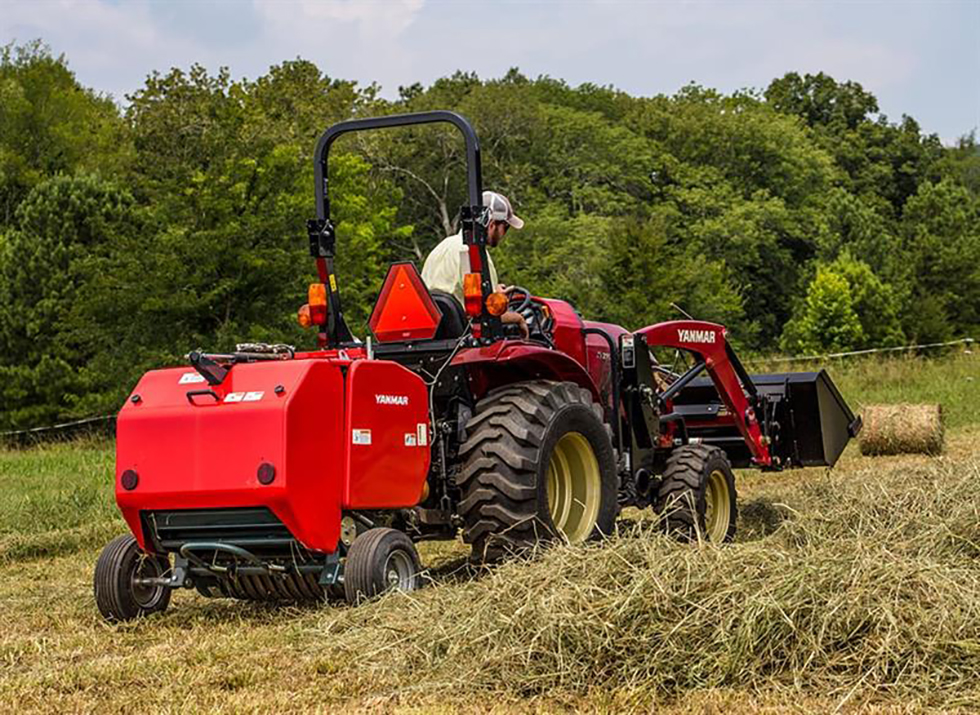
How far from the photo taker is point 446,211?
5069 cm

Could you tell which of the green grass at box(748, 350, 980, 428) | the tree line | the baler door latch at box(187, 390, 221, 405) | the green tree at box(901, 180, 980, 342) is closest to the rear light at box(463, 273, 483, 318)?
the baler door latch at box(187, 390, 221, 405)

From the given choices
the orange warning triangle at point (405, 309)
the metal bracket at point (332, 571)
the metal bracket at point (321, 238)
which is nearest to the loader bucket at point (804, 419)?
the orange warning triangle at point (405, 309)

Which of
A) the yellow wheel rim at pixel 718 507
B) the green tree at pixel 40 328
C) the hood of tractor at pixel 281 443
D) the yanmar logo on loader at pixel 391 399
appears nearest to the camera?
the hood of tractor at pixel 281 443

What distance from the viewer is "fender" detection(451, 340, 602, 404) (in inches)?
284

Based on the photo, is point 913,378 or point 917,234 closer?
point 913,378

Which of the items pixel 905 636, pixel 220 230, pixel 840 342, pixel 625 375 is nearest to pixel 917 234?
pixel 840 342

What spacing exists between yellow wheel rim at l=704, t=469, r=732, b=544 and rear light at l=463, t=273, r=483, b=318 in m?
2.62

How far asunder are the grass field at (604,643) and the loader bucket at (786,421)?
3398 millimetres

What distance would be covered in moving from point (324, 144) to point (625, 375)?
242cm

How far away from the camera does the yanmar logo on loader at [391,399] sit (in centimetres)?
673

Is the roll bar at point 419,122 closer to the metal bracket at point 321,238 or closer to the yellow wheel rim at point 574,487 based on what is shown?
the metal bracket at point 321,238

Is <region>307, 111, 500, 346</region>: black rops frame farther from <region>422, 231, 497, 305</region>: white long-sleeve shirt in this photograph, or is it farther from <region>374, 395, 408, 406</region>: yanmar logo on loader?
<region>374, 395, 408, 406</region>: yanmar logo on loader

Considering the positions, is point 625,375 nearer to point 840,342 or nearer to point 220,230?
point 220,230

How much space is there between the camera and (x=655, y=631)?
5.12 m
